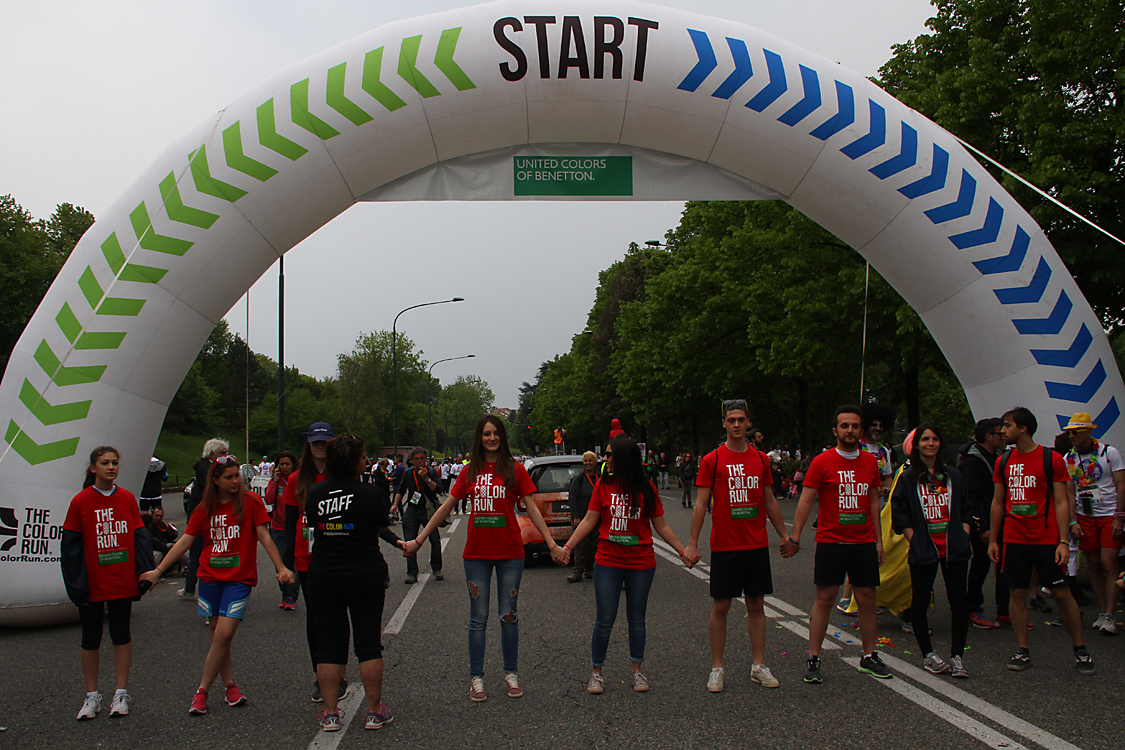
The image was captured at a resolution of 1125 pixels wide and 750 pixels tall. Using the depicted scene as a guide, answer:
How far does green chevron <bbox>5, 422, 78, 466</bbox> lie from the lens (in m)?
8.27

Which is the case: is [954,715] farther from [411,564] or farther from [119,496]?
[411,564]

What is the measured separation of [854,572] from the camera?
5.75 meters

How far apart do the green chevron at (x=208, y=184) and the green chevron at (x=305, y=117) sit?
0.96m

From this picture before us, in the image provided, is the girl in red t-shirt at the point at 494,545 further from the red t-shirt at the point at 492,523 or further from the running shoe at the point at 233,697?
the running shoe at the point at 233,697

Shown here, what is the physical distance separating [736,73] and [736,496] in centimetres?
538

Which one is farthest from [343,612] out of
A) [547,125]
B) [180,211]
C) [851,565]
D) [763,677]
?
[547,125]

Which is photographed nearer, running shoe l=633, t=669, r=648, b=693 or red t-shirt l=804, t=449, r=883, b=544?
running shoe l=633, t=669, r=648, b=693

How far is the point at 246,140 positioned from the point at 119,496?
15.5ft

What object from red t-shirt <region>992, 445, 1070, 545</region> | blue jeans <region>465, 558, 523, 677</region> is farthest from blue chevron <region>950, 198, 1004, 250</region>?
blue jeans <region>465, 558, 523, 677</region>

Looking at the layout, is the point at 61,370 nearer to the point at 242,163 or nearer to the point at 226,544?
the point at 242,163

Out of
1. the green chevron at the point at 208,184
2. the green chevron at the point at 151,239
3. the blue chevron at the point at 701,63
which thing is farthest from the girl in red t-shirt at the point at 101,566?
the blue chevron at the point at 701,63

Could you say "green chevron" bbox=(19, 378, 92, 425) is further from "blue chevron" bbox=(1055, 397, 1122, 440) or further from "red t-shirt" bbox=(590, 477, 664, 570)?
"blue chevron" bbox=(1055, 397, 1122, 440)

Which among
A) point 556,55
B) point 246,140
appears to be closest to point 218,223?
point 246,140

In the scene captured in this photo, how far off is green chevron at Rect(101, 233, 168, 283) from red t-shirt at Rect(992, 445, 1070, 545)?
26.5 feet
